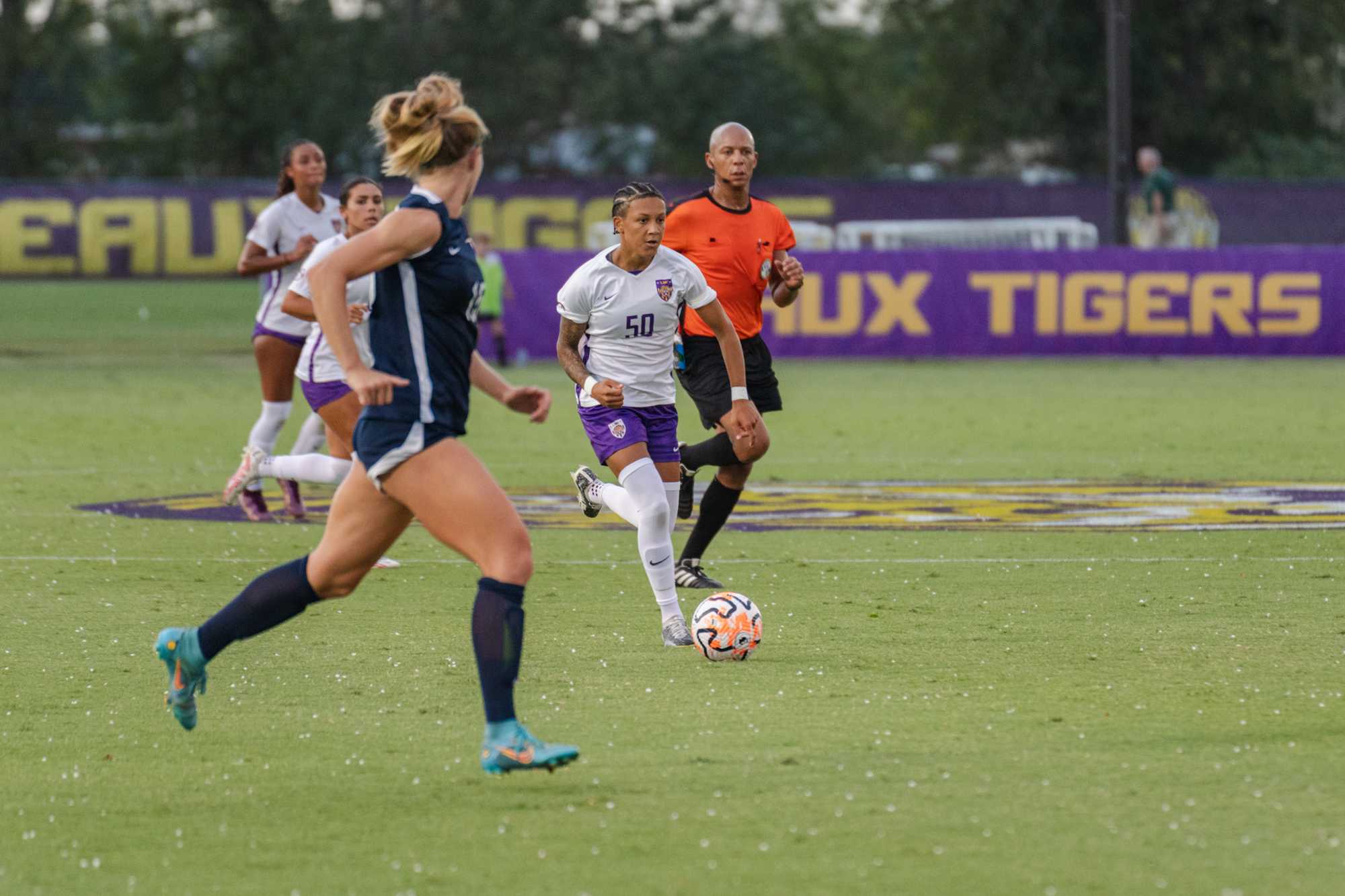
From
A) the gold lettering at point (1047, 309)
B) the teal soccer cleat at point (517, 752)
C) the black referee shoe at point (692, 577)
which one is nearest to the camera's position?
the teal soccer cleat at point (517, 752)

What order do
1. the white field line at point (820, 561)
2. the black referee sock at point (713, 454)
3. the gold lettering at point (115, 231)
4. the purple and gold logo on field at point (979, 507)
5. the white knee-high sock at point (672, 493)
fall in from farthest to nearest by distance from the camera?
the gold lettering at point (115, 231) < the purple and gold logo on field at point (979, 507) < the white field line at point (820, 561) < the black referee sock at point (713, 454) < the white knee-high sock at point (672, 493)

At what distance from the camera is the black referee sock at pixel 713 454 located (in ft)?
34.3

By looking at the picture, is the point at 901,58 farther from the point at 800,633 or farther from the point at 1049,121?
the point at 800,633

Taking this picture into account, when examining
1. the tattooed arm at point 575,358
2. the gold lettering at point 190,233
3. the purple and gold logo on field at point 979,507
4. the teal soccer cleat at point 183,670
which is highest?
the tattooed arm at point 575,358

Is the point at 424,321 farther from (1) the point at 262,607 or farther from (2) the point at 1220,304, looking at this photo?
(2) the point at 1220,304

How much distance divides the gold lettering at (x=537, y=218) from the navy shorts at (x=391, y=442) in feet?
101

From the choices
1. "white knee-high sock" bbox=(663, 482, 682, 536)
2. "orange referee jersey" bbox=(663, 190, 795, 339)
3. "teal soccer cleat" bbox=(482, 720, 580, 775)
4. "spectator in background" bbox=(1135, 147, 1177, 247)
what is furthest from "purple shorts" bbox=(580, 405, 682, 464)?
"spectator in background" bbox=(1135, 147, 1177, 247)

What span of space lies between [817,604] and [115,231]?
29.2 m

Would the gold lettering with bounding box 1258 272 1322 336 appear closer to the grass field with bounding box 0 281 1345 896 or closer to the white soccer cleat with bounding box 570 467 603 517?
the grass field with bounding box 0 281 1345 896

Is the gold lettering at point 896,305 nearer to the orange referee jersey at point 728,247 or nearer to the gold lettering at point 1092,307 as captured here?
the gold lettering at point 1092,307

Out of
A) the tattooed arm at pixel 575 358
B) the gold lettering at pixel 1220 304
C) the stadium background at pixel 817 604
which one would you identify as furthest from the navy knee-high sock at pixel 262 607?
the gold lettering at pixel 1220 304

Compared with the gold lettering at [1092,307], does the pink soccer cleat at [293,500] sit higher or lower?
higher

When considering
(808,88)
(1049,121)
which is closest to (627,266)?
(1049,121)

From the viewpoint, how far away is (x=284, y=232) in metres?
12.6
